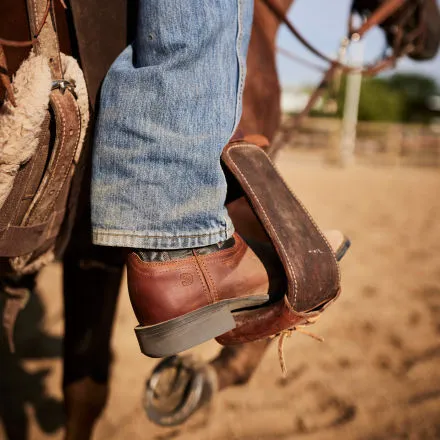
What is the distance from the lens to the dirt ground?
216 centimetres

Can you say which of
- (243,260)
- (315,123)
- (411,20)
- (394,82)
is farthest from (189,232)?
(394,82)

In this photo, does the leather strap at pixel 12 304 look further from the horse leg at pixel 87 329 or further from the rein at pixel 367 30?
the rein at pixel 367 30

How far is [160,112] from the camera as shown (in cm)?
97

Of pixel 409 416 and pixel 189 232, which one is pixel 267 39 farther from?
pixel 409 416

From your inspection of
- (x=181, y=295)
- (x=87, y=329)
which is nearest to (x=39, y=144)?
(x=181, y=295)

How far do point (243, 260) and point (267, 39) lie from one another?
3.35 ft

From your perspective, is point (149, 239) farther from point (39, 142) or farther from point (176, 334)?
point (39, 142)

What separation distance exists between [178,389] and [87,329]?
469 millimetres

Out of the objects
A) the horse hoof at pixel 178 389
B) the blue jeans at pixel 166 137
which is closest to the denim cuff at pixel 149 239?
the blue jeans at pixel 166 137

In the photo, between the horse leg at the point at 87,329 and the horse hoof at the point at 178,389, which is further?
the horse hoof at the point at 178,389

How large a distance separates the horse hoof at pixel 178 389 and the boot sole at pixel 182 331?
0.94 meters

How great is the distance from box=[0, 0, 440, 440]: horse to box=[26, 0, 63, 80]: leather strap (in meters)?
Result: 0.06

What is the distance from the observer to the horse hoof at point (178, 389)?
1851 mm

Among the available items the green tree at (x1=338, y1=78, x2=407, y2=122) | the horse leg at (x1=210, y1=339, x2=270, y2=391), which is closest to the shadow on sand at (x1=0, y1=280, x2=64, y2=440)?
the horse leg at (x1=210, y1=339, x2=270, y2=391)
